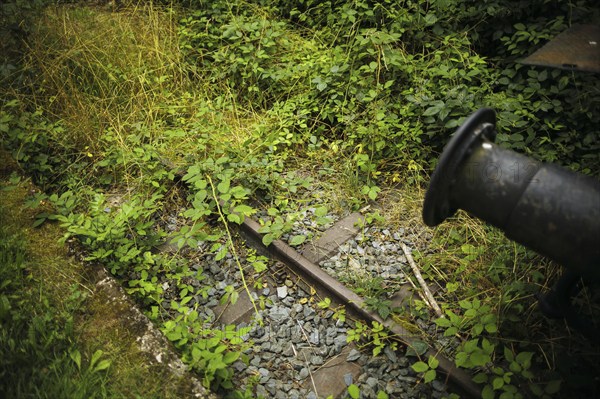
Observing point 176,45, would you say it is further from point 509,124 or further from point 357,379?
point 357,379

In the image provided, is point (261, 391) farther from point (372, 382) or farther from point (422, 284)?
point (422, 284)

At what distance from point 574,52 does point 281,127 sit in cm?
280

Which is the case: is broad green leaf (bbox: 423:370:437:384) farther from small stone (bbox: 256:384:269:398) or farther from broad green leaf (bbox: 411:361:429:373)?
small stone (bbox: 256:384:269:398)

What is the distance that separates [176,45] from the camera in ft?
17.1

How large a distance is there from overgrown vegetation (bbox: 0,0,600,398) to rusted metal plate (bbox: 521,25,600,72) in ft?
4.82

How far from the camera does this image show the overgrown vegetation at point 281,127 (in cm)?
286

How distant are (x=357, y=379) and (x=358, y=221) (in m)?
1.36

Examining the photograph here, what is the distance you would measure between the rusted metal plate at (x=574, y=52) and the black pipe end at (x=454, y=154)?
1.07 ft

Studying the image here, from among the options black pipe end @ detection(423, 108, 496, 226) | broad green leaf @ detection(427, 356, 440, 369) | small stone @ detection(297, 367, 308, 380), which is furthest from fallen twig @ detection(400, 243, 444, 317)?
black pipe end @ detection(423, 108, 496, 226)

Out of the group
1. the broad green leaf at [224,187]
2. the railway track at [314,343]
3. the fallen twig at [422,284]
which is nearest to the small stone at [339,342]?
the railway track at [314,343]

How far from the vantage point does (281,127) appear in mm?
4273

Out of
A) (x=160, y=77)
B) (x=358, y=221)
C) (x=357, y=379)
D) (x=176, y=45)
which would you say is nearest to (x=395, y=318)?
(x=357, y=379)

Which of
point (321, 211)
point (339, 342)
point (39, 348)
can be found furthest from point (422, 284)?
point (39, 348)

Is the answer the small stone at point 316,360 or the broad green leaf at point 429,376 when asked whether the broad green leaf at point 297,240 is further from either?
the broad green leaf at point 429,376
